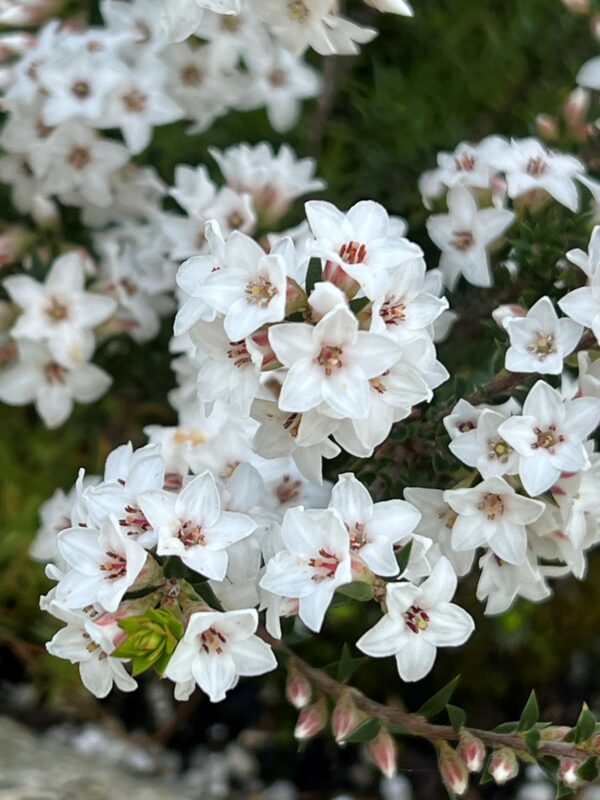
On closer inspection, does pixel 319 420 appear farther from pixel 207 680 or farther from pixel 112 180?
pixel 112 180

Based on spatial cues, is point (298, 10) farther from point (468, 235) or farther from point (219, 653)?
point (219, 653)

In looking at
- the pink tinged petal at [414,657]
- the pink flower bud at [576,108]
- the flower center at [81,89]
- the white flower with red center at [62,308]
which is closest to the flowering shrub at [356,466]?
the pink tinged petal at [414,657]

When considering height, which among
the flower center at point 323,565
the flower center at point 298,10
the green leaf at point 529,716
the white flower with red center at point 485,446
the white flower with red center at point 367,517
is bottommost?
the green leaf at point 529,716

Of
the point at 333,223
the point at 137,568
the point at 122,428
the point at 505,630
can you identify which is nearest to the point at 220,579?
the point at 137,568

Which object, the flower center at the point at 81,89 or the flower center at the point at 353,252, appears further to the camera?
the flower center at the point at 81,89

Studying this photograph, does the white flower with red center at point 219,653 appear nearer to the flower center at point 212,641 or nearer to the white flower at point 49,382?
the flower center at point 212,641

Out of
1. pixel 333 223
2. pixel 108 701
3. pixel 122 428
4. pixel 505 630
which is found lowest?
pixel 108 701

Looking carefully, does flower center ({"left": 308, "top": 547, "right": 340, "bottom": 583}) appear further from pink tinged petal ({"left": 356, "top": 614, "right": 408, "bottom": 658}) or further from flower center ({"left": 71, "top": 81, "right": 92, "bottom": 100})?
flower center ({"left": 71, "top": 81, "right": 92, "bottom": 100})

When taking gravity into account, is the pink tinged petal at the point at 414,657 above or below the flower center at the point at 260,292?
below

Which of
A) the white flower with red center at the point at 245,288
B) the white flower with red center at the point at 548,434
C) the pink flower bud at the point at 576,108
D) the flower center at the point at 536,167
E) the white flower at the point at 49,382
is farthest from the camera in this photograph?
the white flower at the point at 49,382
